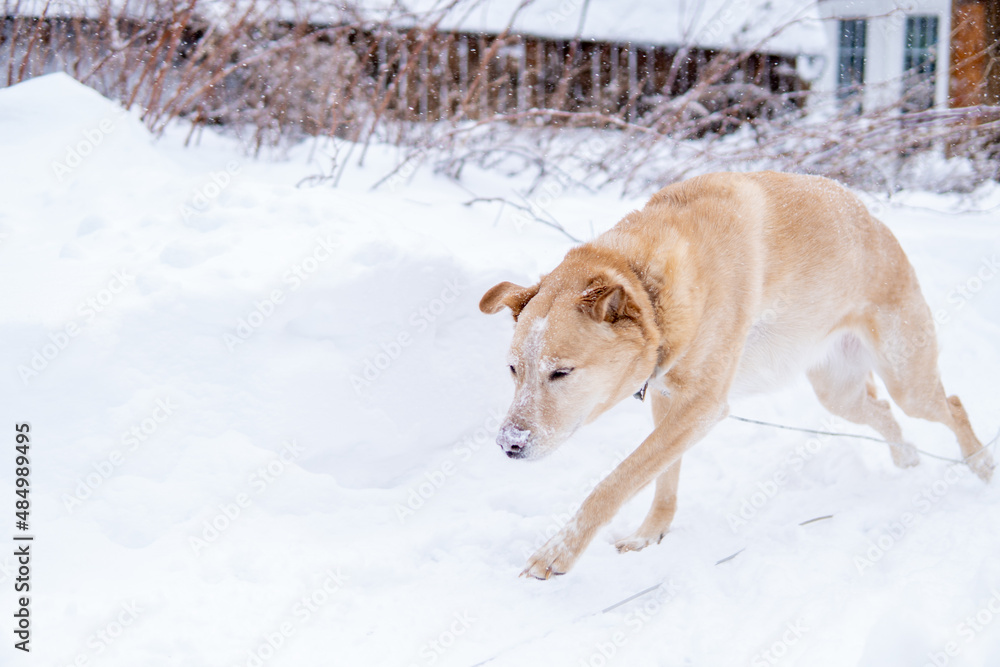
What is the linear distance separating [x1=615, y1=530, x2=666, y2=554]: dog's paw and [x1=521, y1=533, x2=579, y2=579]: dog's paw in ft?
1.87

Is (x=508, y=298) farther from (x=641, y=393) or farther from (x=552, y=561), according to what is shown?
(x=552, y=561)

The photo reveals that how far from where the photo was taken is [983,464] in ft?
11.2

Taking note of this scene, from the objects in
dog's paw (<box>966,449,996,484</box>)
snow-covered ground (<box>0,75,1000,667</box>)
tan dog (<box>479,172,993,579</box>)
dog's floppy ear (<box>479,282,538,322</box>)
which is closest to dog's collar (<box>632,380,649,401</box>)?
tan dog (<box>479,172,993,579</box>)

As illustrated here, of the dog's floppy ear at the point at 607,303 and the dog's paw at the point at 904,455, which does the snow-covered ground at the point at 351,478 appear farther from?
the dog's floppy ear at the point at 607,303

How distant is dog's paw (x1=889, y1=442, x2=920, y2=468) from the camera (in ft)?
11.9

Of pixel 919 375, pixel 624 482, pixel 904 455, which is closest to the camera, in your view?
pixel 624 482

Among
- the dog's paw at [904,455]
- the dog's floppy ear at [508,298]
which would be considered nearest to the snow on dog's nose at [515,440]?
the dog's floppy ear at [508,298]

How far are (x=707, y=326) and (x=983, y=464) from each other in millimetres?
1797

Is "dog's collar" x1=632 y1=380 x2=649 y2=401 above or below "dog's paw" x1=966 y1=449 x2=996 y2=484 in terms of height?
above

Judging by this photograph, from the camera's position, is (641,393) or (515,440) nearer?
(515,440)

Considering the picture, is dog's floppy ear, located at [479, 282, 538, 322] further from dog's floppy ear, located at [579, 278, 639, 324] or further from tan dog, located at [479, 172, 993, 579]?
dog's floppy ear, located at [579, 278, 639, 324]

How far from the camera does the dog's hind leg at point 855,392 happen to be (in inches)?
144

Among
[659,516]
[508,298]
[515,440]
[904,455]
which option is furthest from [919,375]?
[515,440]

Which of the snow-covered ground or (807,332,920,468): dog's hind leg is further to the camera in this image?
(807,332,920,468): dog's hind leg
